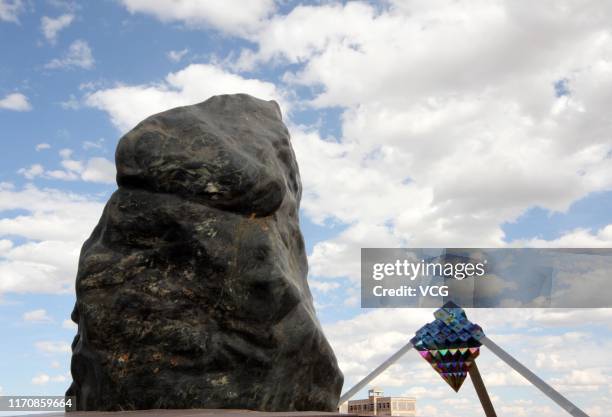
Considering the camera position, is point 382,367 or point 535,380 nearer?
point 535,380

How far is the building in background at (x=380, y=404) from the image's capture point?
26.8m

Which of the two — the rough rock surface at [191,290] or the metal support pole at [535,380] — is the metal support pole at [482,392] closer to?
the metal support pole at [535,380]

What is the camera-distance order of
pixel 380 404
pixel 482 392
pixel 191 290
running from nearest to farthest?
pixel 191 290 < pixel 482 392 < pixel 380 404

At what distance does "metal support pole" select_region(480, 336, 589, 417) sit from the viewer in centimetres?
1030

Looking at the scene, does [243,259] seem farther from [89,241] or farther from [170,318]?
[89,241]

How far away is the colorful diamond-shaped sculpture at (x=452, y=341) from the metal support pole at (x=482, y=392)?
0.20m

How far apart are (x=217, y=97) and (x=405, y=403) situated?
27869 millimetres

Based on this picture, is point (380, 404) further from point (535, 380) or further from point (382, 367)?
point (535, 380)

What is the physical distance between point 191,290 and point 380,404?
1058 inches

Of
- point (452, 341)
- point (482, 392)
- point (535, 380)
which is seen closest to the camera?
point (535, 380)

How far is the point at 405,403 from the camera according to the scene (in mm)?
31281

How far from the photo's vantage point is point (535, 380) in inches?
424

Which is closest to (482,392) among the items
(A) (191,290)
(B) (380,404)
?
(A) (191,290)

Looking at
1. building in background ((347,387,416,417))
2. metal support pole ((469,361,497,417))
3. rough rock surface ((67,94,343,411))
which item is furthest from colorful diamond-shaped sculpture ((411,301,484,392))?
building in background ((347,387,416,417))
